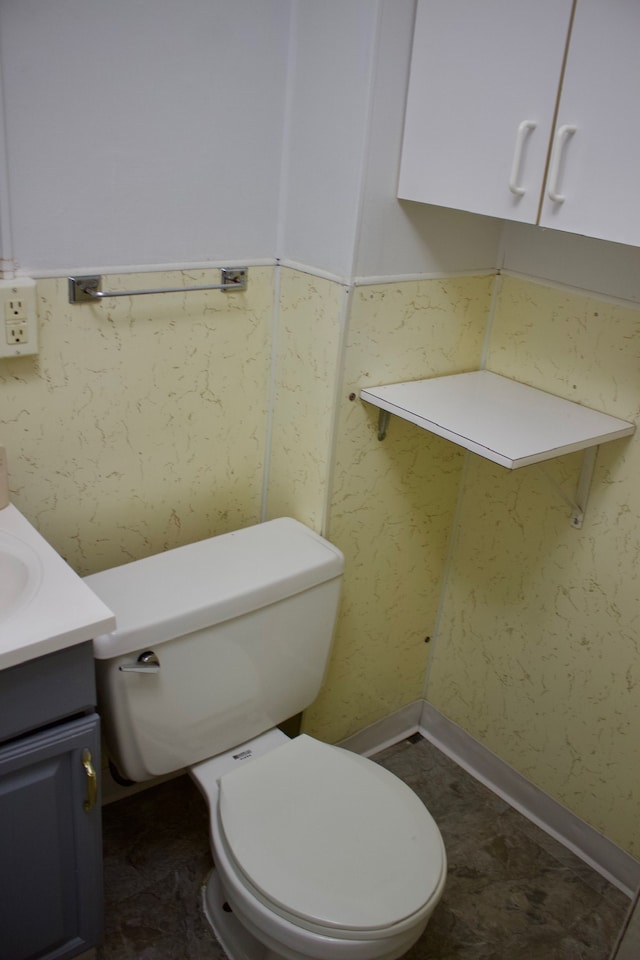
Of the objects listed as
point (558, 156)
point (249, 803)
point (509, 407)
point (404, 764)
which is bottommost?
point (404, 764)

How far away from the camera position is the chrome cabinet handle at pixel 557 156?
4.09ft

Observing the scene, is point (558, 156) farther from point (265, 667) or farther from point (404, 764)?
point (404, 764)

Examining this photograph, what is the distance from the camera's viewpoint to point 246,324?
164 centimetres

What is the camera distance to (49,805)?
1257 mm

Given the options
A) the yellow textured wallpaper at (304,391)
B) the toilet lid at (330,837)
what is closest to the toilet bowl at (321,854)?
the toilet lid at (330,837)

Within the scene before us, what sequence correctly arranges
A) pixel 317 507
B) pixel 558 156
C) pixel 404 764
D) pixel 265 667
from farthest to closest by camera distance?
pixel 404 764
pixel 317 507
pixel 265 667
pixel 558 156

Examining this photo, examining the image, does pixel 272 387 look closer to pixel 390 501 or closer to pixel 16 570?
pixel 390 501

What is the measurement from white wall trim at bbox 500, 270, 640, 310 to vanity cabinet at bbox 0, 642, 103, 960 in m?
1.10

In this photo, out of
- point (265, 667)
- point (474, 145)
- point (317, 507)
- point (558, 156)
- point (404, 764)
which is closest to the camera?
point (558, 156)

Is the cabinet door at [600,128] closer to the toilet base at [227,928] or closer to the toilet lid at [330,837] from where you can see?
the toilet lid at [330,837]

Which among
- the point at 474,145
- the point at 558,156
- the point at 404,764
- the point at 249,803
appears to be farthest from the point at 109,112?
the point at 404,764

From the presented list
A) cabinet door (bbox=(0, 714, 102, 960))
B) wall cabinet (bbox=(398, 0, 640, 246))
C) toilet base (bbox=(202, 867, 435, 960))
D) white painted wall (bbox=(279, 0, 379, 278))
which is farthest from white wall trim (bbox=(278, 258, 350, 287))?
toilet base (bbox=(202, 867, 435, 960))

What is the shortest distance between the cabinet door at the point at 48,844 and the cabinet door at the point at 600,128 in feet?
3.50

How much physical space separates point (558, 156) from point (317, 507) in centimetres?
78
